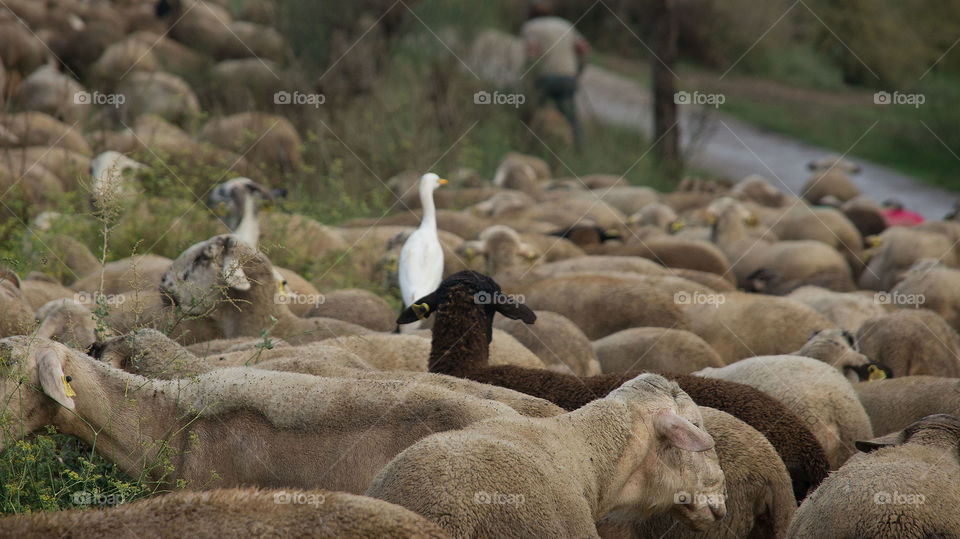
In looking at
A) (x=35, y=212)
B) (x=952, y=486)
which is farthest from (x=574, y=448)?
(x=35, y=212)

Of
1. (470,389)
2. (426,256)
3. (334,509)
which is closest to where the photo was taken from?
(334,509)

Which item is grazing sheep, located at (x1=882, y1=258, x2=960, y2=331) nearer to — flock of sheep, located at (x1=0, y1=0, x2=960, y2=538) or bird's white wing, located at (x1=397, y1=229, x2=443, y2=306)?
flock of sheep, located at (x1=0, y1=0, x2=960, y2=538)

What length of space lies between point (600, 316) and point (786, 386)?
2.98 metres

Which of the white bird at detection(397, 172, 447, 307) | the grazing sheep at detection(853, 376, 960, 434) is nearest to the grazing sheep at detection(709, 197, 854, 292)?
the white bird at detection(397, 172, 447, 307)

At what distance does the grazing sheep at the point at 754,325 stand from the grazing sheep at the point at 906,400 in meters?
1.65

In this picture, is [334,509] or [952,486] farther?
[952,486]

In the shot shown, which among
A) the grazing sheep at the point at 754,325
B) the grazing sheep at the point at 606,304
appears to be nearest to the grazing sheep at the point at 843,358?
the grazing sheep at the point at 754,325

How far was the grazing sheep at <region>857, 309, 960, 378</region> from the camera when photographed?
8.46 meters

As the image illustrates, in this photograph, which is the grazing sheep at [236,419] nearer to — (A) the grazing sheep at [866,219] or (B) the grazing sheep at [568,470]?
(B) the grazing sheep at [568,470]

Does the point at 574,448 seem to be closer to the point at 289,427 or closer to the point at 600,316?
the point at 289,427

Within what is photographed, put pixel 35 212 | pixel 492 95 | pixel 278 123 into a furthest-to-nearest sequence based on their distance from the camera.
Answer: pixel 492 95 → pixel 278 123 → pixel 35 212

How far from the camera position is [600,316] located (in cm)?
929

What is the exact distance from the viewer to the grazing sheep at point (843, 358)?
756 centimetres

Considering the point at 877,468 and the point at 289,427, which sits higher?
the point at 289,427
